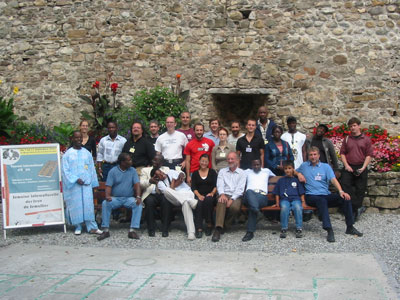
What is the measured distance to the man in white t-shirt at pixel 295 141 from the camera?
7523 millimetres

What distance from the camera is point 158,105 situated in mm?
9844

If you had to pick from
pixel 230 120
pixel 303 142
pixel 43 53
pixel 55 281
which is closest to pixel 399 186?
pixel 303 142

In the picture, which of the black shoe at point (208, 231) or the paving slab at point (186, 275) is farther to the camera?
the black shoe at point (208, 231)

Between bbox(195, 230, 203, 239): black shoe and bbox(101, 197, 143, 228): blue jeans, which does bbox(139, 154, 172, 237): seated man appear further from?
bbox(195, 230, 203, 239): black shoe

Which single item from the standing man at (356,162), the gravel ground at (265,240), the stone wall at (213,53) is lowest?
the gravel ground at (265,240)

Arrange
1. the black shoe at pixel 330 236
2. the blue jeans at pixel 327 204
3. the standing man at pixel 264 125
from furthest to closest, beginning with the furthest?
the standing man at pixel 264 125
the blue jeans at pixel 327 204
the black shoe at pixel 330 236

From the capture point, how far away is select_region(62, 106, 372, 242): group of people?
6746 millimetres

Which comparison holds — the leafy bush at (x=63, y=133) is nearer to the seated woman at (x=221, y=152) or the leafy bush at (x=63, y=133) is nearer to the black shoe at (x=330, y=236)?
the seated woman at (x=221, y=152)

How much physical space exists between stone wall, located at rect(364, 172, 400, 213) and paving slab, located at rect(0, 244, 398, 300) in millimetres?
2406

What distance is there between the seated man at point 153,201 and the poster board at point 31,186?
47.7 inches

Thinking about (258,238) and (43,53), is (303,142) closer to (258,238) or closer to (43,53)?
(258,238)

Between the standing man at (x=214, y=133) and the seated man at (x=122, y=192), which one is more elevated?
the standing man at (x=214, y=133)

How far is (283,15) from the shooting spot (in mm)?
9812

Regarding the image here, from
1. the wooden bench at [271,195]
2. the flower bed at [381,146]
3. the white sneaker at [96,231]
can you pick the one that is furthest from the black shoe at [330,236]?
the white sneaker at [96,231]
